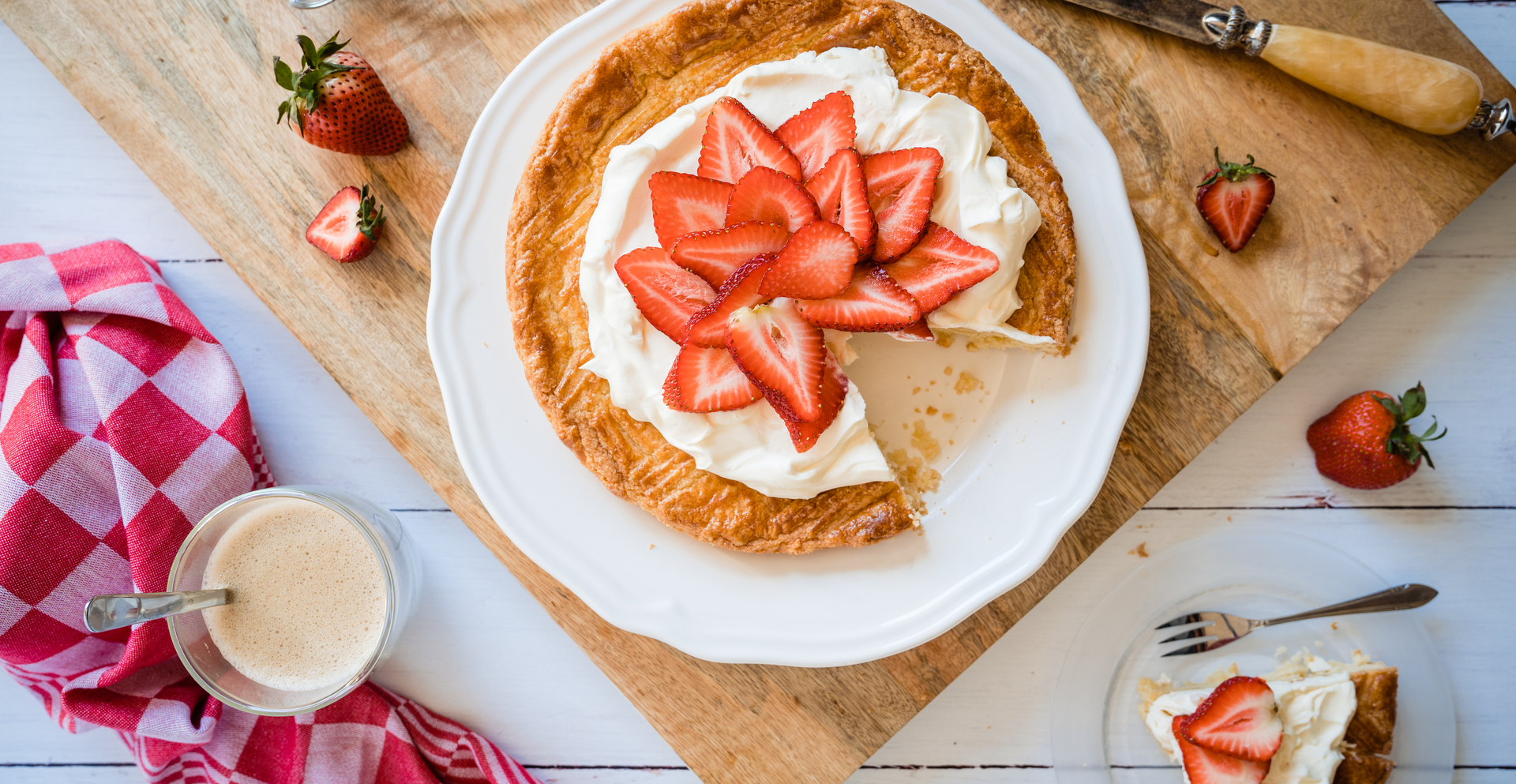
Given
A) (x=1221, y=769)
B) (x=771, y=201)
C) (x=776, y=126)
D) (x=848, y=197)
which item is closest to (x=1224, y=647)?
(x=1221, y=769)

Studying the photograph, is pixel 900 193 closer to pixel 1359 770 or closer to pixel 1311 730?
pixel 1311 730

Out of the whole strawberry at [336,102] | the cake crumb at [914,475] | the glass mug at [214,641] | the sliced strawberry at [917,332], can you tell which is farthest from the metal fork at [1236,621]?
the whole strawberry at [336,102]

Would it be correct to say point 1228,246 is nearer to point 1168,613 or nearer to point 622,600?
point 1168,613

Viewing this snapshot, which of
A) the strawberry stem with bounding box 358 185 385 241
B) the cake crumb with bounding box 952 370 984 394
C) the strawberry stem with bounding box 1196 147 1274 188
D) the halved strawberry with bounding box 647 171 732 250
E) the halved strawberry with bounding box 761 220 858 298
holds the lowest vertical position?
the cake crumb with bounding box 952 370 984 394

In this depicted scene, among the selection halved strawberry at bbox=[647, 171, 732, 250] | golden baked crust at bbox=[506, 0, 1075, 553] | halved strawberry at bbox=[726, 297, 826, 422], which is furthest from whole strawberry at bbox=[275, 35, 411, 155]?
halved strawberry at bbox=[726, 297, 826, 422]

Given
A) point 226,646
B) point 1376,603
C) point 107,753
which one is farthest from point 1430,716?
point 107,753

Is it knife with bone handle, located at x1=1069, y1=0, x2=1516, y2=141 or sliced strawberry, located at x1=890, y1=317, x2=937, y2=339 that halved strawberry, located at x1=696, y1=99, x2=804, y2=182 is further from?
knife with bone handle, located at x1=1069, y1=0, x2=1516, y2=141

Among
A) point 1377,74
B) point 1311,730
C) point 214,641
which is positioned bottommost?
point 1311,730
